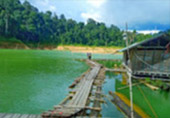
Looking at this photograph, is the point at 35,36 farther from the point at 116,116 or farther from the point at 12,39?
the point at 116,116

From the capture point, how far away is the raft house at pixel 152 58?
15.4 meters

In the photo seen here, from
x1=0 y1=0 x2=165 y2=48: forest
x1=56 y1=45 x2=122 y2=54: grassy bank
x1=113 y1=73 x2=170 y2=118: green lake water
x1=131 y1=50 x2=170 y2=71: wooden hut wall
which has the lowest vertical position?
x1=113 y1=73 x2=170 y2=118: green lake water

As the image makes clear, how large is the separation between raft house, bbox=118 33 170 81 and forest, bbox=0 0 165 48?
61.6m

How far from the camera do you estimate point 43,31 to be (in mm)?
95562

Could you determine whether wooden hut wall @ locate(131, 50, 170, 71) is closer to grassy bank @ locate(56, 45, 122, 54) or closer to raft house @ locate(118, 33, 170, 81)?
raft house @ locate(118, 33, 170, 81)

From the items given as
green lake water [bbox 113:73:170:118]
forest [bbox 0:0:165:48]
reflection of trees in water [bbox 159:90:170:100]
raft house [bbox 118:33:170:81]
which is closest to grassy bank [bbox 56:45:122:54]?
forest [bbox 0:0:165:48]

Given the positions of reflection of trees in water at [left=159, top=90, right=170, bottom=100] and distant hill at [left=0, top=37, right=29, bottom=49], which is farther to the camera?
distant hill at [left=0, top=37, right=29, bottom=49]

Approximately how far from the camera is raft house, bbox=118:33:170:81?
15.4 m

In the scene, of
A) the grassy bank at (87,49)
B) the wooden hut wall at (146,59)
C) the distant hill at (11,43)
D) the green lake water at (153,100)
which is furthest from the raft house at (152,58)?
the distant hill at (11,43)

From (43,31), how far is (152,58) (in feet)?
285

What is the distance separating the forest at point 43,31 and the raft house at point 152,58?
202ft

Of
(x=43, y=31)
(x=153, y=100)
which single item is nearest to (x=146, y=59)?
(x=153, y=100)

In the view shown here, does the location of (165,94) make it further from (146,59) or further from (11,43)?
(11,43)

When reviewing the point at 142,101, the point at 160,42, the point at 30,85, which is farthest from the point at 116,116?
the point at 160,42
